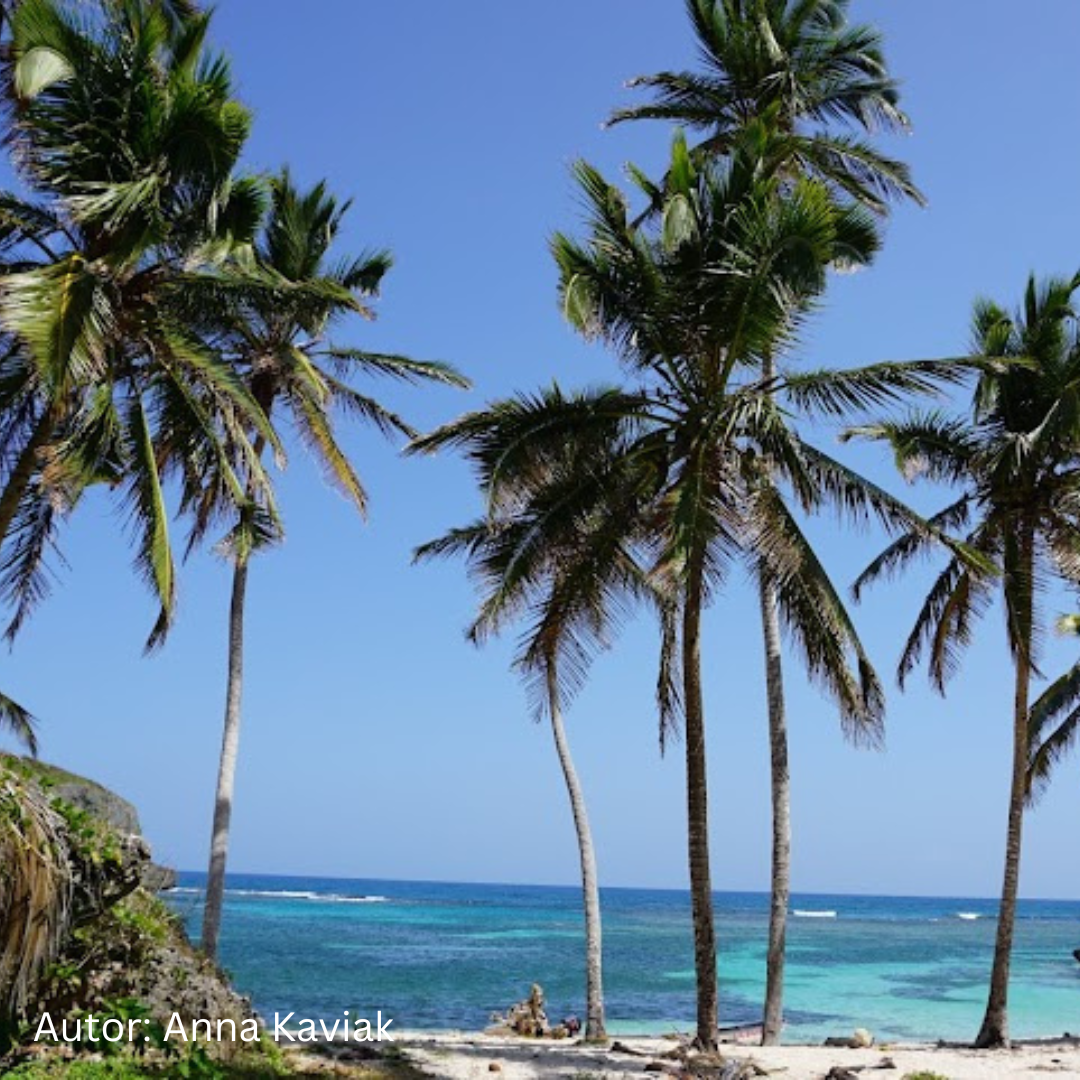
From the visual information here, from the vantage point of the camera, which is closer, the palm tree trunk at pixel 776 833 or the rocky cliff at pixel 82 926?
the rocky cliff at pixel 82 926

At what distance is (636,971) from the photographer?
4200 cm

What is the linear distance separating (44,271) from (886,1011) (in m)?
25.2

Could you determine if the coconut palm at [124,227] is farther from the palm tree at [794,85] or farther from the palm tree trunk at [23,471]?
the palm tree at [794,85]

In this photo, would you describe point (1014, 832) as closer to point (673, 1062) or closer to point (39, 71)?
point (673, 1062)

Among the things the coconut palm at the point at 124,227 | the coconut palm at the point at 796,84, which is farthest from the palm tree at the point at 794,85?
the coconut palm at the point at 124,227

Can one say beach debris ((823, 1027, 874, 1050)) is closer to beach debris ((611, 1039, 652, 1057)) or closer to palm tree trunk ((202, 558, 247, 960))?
beach debris ((611, 1039, 652, 1057))

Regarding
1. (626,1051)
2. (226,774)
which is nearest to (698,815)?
(626,1051)

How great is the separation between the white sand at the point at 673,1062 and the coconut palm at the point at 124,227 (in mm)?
5847

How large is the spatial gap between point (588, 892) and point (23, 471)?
9837 millimetres

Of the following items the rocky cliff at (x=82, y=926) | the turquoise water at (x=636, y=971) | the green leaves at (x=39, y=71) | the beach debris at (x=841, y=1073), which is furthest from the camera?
the turquoise water at (x=636, y=971)

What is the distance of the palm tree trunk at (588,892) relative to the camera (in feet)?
57.8

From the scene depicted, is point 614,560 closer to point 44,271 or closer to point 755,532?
point 755,532

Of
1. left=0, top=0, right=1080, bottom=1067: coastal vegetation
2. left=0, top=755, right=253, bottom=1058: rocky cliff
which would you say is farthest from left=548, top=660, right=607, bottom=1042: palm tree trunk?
left=0, top=755, right=253, bottom=1058: rocky cliff

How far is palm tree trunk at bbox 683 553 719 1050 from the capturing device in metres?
13.4
